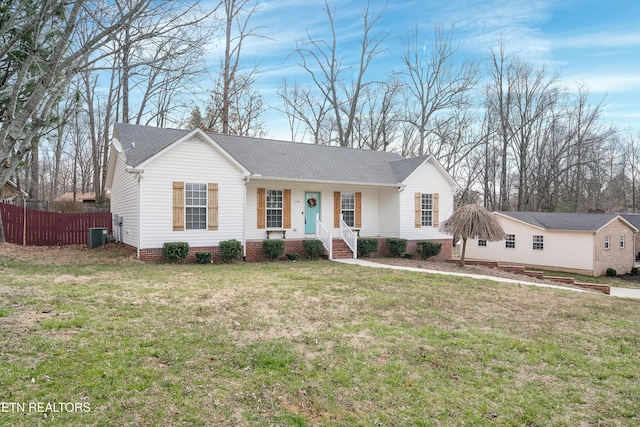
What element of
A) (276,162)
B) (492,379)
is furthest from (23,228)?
(492,379)

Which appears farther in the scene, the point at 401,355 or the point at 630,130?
the point at 630,130

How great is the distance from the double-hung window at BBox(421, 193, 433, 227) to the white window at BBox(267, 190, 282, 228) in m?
7.19

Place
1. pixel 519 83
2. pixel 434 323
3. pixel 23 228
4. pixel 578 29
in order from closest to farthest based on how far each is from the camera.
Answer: pixel 434 323 < pixel 578 29 < pixel 23 228 < pixel 519 83

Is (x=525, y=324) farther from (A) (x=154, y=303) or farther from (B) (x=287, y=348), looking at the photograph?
(A) (x=154, y=303)

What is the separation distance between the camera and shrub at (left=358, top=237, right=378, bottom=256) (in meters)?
16.4

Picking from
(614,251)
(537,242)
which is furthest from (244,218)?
(614,251)

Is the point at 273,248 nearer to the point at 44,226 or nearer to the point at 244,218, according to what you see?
the point at 244,218

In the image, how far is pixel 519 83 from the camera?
33.6 meters

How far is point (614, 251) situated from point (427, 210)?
48.0ft

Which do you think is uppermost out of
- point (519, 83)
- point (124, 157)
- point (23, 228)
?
point (519, 83)

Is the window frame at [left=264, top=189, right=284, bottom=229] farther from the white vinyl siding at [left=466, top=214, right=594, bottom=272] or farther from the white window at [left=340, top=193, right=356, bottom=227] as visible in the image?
the white vinyl siding at [left=466, top=214, right=594, bottom=272]

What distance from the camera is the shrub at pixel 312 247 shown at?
15234mm

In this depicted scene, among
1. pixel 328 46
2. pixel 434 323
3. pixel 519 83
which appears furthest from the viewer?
pixel 519 83

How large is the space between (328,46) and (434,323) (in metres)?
28.0
